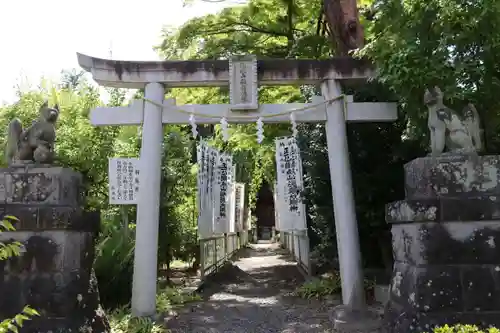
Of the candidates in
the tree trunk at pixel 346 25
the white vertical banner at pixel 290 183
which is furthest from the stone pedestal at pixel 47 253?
the tree trunk at pixel 346 25

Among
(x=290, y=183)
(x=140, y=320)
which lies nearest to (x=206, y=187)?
(x=290, y=183)

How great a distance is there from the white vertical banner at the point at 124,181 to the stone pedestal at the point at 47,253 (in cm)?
188

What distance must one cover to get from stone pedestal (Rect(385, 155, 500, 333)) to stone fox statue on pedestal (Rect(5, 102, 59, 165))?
4.77 metres

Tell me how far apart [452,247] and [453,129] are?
140cm

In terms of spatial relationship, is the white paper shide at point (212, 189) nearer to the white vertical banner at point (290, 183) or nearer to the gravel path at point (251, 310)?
the gravel path at point (251, 310)

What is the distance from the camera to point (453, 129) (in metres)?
5.62

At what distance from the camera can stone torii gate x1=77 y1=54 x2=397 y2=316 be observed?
781 cm

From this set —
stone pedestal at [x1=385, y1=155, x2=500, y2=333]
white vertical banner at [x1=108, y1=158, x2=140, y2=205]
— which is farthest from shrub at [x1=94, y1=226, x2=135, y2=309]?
stone pedestal at [x1=385, y1=155, x2=500, y2=333]

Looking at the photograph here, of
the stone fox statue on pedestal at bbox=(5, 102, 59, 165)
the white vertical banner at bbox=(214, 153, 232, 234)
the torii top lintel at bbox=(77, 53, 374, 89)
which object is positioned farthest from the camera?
the white vertical banner at bbox=(214, 153, 232, 234)

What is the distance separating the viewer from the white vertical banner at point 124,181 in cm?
819

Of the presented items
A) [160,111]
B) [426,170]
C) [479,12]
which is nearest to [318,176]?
[160,111]

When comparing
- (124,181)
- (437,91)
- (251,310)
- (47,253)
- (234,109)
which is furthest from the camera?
(251,310)

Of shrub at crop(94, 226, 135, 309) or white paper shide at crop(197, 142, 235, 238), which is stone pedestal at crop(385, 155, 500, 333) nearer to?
shrub at crop(94, 226, 135, 309)

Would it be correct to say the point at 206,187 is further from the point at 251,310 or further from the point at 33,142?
the point at 33,142
